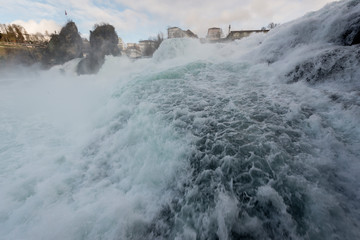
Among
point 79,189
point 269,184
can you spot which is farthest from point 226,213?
point 79,189

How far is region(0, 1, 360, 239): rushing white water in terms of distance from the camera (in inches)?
83.7

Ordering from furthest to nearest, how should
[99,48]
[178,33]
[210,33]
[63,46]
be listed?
[210,33] < [178,33] < [63,46] < [99,48]

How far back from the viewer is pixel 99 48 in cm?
2434

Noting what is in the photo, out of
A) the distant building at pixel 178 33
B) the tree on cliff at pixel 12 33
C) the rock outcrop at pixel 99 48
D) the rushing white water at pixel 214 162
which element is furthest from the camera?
the distant building at pixel 178 33

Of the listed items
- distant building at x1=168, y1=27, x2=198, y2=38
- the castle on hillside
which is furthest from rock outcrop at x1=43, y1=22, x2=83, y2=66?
distant building at x1=168, y1=27, x2=198, y2=38

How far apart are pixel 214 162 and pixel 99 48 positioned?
2809cm

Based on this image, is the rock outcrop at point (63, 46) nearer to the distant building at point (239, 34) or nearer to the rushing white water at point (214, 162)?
the rushing white water at point (214, 162)

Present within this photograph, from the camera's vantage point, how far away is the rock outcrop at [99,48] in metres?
23.2

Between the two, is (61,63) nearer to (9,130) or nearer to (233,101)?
(9,130)

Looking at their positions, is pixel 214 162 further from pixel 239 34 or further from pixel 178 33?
pixel 178 33

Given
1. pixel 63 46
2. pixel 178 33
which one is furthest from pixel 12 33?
pixel 178 33

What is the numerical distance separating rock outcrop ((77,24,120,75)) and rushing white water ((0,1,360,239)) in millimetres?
20475

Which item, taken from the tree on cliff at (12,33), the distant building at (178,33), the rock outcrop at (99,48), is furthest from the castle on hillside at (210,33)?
the tree on cliff at (12,33)

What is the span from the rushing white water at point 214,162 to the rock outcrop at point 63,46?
28.2m
